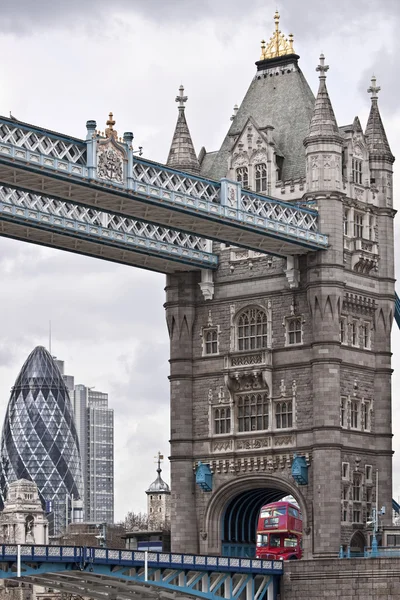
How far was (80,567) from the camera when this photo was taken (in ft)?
264

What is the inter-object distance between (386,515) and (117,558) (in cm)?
2188

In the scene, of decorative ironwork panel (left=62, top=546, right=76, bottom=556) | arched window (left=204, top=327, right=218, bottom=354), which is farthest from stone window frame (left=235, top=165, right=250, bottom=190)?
decorative ironwork panel (left=62, top=546, right=76, bottom=556)

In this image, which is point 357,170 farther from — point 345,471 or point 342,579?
point 342,579

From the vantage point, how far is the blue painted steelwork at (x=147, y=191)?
78.9 metres

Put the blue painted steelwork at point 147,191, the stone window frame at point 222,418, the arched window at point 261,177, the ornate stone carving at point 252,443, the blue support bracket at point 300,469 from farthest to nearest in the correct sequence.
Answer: the arched window at point 261,177
the stone window frame at point 222,418
the ornate stone carving at point 252,443
the blue support bracket at point 300,469
the blue painted steelwork at point 147,191

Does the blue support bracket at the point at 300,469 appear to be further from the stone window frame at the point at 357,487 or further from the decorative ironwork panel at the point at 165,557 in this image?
the decorative ironwork panel at the point at 165,557

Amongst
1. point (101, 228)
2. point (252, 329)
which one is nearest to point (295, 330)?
point (252, 329)

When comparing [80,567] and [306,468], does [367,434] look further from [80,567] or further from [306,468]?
[80,567]

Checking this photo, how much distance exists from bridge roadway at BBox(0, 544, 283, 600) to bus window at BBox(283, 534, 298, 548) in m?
2.59

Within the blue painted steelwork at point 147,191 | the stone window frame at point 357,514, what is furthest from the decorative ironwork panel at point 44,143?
the stone window frame at point 357,514

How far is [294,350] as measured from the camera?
319 feet

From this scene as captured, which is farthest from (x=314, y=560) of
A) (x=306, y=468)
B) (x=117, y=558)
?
(x=117, y=558)

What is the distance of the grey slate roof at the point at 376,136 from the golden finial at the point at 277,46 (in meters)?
6.15

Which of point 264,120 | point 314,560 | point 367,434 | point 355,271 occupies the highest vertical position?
point 264,120
